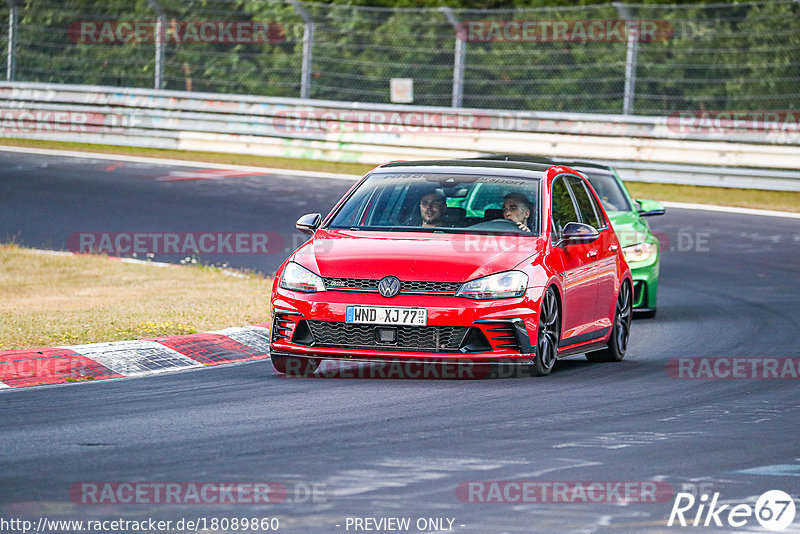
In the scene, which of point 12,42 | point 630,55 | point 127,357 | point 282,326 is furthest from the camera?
point 12,42

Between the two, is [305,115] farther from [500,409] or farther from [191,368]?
[500,409]

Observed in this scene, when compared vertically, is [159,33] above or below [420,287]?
above

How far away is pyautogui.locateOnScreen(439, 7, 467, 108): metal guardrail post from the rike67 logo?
1983 centimetres

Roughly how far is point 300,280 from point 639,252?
18.1 feet

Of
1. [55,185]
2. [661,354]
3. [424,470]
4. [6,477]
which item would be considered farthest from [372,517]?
[55,185]

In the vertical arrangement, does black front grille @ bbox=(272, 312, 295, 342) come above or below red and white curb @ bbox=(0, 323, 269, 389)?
above

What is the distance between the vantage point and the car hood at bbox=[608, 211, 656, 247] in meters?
14.7

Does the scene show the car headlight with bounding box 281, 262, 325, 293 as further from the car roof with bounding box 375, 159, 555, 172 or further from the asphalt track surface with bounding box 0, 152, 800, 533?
the car roof with bounding box 375, 159, 555, 172

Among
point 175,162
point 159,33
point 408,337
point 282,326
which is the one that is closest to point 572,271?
point 408,337

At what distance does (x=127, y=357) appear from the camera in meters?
10.5

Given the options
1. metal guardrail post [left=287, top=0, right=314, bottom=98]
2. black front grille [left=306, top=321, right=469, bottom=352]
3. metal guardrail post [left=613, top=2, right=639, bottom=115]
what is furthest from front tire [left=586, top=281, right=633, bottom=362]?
metal guardrail post [left=287, top=0, right=314, bottom=98]

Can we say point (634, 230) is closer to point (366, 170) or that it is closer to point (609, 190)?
point (609, 190)

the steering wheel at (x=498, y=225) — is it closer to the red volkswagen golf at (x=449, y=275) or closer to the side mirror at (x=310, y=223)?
the red volkswagen golf at (x=449, y=275)

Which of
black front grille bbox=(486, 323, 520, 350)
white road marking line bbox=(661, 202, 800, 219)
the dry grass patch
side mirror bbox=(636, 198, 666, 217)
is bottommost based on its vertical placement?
the dry grass patch
